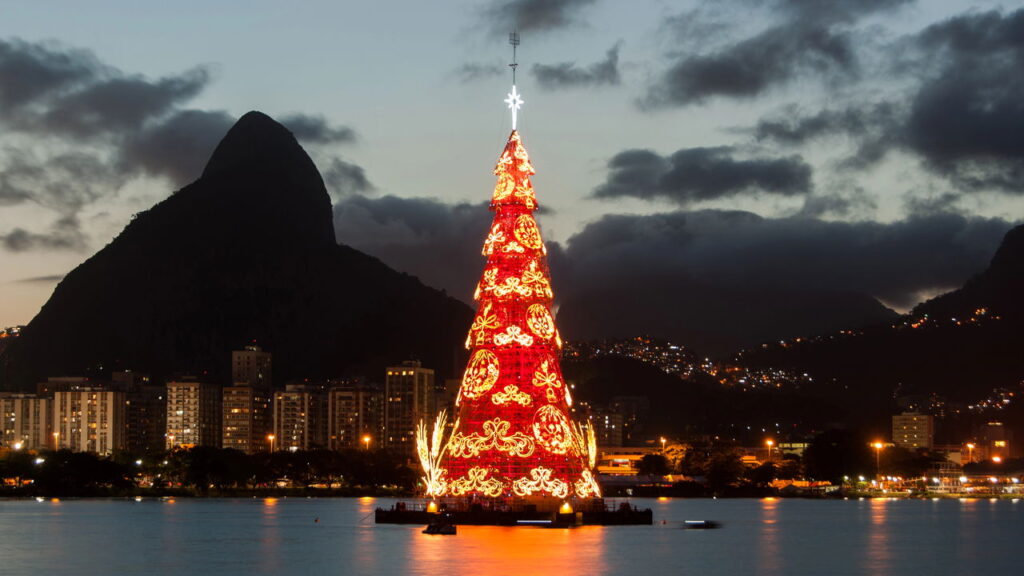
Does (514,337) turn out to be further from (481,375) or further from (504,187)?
(504,187)

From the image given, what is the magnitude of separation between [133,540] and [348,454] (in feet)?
345

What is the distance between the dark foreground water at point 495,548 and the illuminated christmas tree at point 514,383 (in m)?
2.86

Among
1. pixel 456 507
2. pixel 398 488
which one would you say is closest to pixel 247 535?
pixel 456 507

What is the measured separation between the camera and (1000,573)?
67375 mm

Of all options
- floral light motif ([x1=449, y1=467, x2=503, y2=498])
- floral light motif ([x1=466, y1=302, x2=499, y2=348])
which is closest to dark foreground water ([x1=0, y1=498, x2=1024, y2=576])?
floral light motif ([x1=449, y1=467, x2=503, y2=498])

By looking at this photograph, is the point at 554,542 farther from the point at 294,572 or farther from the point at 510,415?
the point at 294,572

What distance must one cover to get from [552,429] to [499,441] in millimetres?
2450

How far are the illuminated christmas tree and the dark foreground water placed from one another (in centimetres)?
286

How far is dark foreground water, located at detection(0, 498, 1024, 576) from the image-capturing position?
205 ft

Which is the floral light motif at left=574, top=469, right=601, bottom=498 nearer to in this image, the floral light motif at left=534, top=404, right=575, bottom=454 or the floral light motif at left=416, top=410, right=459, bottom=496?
the floral light motif at left=534, top=404, right=575, bottom=454

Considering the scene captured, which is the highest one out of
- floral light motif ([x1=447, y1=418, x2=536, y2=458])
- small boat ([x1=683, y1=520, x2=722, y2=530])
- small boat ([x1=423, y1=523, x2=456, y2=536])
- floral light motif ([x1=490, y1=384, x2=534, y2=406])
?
floral light motif ([x1=490, y1=384, x2=534, y2=406])

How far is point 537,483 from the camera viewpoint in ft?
222

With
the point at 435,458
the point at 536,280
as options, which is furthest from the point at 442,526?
the point at 536,280

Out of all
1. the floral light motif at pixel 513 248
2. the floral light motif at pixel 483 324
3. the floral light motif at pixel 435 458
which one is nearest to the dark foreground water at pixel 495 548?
the floral light motif at pixel 435 458
